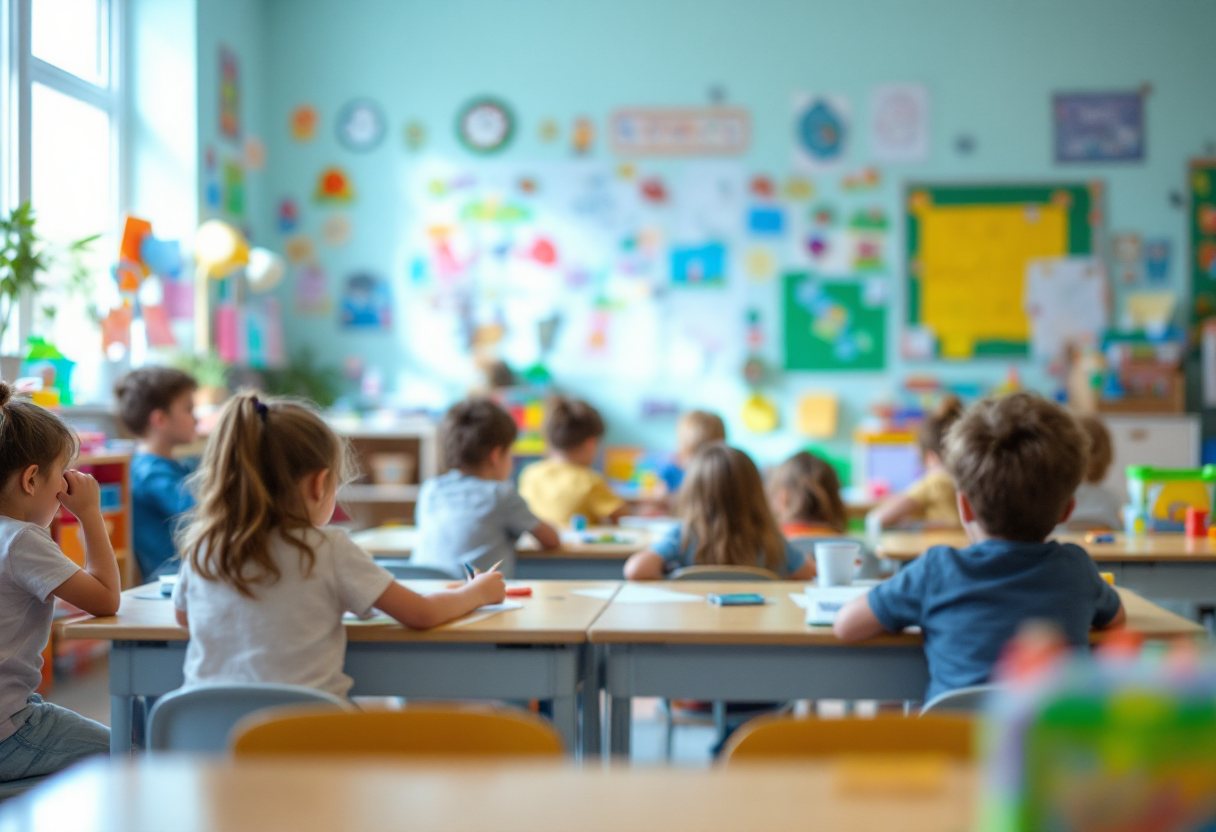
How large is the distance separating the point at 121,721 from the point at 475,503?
3.93ft

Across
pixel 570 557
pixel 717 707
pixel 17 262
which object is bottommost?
pixel 717 707

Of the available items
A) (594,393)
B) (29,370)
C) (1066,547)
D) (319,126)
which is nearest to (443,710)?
(1066,547)

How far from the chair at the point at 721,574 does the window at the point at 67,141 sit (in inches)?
104

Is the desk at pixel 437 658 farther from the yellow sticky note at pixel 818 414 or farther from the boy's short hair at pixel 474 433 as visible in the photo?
the yellow sticky note at pixel 818 414

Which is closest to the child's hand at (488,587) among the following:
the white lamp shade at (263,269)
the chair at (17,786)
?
the chair at (17,786)

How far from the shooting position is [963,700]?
5.25 feet

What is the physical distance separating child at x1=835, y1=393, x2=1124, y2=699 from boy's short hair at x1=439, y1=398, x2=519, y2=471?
148cm

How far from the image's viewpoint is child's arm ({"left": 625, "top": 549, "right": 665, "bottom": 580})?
2.82 m

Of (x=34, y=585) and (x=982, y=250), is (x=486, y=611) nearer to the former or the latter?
(x=34, y=585)

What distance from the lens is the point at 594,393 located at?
618cm

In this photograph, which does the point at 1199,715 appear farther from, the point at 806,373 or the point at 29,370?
the point at 806,373

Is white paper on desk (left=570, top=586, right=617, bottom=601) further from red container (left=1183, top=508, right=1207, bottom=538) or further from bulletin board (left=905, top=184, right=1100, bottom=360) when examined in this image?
bulletin board (left=905, top=184, right=1100, bottom=360)

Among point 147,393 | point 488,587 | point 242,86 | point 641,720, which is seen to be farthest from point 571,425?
point 242,86

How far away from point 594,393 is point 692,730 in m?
2.65
